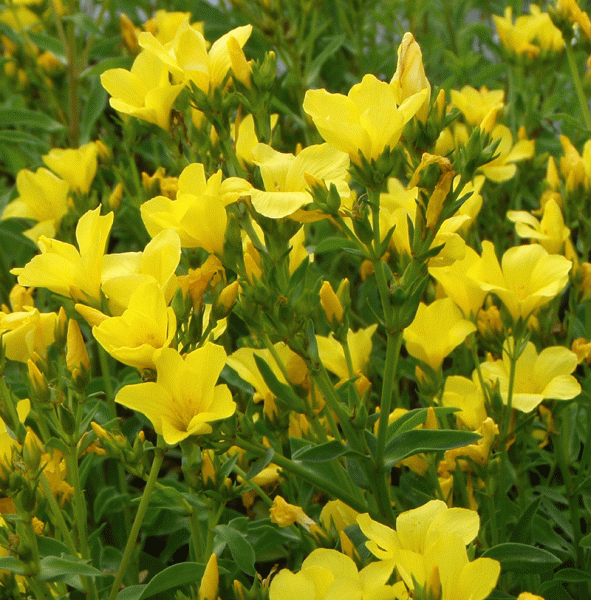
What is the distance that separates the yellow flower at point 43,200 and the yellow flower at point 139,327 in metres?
0.89

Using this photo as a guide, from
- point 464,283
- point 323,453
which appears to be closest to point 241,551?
point 323,453

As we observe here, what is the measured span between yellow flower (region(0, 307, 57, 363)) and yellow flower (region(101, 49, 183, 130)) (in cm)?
37

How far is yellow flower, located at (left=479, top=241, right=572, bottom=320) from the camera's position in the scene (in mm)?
1207

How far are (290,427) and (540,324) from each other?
50cm

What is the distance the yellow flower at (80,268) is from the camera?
3.34 ft

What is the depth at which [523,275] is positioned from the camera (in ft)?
4.08

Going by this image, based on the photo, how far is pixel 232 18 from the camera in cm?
276

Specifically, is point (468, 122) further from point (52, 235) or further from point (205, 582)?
point (205, 582)

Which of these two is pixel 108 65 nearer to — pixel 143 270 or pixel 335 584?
pixel 143 270

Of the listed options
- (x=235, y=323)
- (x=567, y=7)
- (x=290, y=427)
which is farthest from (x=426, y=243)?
(x=235, y=323)

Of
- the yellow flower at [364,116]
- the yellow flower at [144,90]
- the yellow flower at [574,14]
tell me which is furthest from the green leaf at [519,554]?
the yellow flower at [574,14]

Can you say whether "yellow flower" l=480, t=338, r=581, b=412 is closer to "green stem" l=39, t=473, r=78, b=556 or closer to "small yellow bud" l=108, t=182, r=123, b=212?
"green stem" l=39, t=473, r=78, b=556

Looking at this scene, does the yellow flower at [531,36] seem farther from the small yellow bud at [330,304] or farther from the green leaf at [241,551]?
the green leaf at [241,551]

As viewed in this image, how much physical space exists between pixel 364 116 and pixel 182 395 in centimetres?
42
